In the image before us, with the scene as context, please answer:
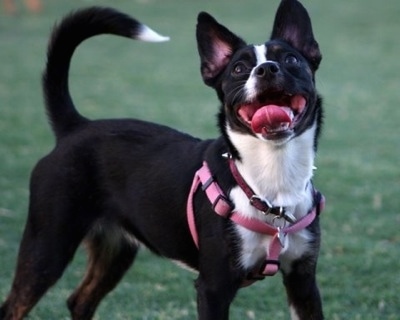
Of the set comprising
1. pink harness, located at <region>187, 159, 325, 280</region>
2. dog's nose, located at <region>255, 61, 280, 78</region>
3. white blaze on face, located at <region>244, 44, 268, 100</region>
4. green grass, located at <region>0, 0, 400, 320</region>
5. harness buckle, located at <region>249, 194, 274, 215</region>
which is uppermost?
dog's nose, located at <region>255, 61, 280, 78</region>

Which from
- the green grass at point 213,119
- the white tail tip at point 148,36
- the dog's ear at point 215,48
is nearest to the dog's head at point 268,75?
the dog's ear at point 215,48

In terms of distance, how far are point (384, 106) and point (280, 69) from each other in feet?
35.0

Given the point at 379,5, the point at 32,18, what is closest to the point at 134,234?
the point at 32,18

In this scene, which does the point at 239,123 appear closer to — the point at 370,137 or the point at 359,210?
the point at 359,210

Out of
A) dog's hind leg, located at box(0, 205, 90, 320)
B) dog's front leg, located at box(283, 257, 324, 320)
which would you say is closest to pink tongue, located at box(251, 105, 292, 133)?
dog's front leg, located at box(283, 257, 324, 320)

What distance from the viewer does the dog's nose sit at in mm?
4363

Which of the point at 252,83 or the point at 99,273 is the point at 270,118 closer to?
the point at 252,83

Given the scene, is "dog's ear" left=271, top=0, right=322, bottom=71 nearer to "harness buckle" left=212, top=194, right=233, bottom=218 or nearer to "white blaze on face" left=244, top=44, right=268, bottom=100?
"white blaze on face" left=244, top=44, right=268, bottom=100

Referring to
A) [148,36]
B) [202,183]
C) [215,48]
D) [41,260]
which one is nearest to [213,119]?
[148,36]

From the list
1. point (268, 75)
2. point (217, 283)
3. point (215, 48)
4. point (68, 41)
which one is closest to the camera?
point (268, 75)

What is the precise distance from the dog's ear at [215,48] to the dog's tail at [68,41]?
59 cm

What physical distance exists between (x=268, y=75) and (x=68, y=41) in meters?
1.64

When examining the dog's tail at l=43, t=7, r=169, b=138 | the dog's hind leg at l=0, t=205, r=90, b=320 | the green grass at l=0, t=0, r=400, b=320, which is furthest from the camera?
the green grass at l=0, t=0, r=400, b=320

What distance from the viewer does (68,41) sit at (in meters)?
5.63
